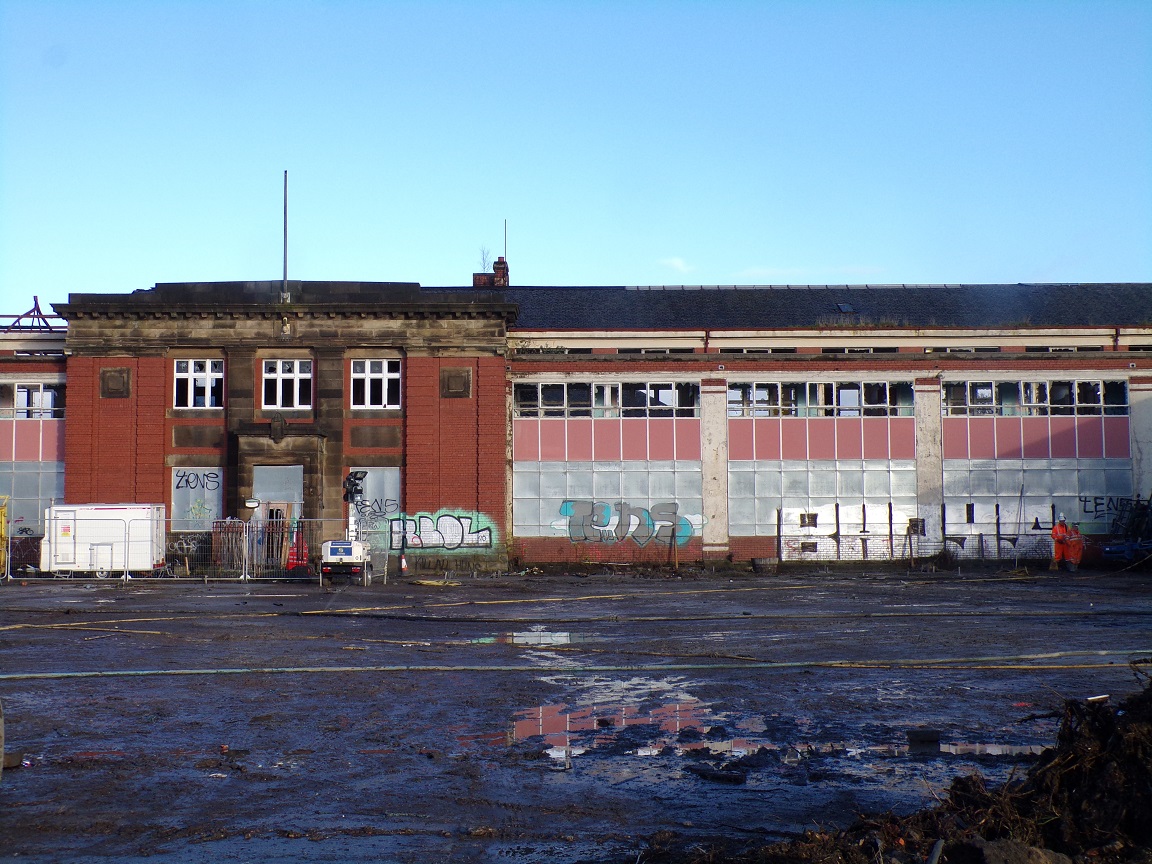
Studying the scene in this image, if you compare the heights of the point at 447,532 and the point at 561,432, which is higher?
the point at 561,432

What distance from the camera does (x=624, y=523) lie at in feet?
123

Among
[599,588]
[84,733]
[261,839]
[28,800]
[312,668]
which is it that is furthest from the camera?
[599,588]

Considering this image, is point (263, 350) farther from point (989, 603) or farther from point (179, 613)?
point (989, 603)

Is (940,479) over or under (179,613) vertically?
over

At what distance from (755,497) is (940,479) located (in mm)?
6721

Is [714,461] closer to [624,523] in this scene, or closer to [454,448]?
[624,523]

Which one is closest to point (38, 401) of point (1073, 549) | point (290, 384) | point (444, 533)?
point (290, 384)

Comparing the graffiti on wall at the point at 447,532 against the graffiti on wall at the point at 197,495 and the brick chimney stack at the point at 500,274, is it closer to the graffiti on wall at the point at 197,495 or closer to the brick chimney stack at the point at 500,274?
the graffiti on wall at the point at 197,495

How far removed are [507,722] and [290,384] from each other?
2901 centimetres

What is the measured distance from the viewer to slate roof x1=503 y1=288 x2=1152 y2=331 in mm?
43719

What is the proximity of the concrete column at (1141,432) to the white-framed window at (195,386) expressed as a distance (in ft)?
107

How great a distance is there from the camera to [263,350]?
121 ft

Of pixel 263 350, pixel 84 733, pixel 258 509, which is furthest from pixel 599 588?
pixel 84 733

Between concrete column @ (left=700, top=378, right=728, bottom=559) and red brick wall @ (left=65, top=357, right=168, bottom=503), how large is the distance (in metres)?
18.9
